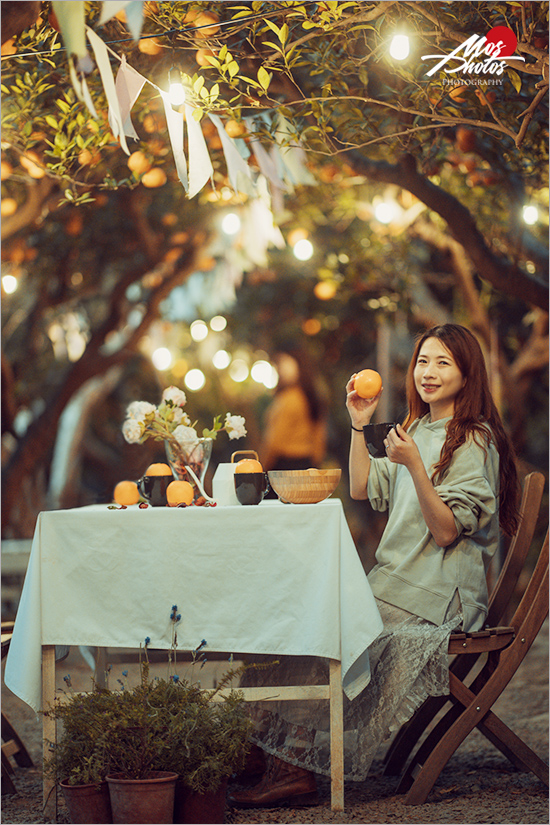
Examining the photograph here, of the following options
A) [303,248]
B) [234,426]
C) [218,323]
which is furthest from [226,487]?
[218,323]

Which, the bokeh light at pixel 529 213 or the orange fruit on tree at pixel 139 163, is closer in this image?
the orange fruit on tree at pixel 139 163

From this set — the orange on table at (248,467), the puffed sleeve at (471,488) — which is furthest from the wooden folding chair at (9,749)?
the puffed sleeve at (471,488)

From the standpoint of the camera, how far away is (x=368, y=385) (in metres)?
2.87

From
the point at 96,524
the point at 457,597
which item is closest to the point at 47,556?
the point at 96,524

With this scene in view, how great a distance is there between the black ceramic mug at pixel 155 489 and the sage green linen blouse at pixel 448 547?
2.57ft

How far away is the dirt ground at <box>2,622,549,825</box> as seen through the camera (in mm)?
2623

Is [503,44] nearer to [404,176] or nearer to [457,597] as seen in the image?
[404,176]

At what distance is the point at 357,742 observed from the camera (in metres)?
2.69

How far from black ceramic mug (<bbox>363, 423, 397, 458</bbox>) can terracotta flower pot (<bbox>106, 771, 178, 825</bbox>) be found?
114 centimetres

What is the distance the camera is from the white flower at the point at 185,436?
296 centimetres

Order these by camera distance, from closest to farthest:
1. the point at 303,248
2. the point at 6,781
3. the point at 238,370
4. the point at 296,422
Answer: the point at 6,781 → the point at 303,248 → the point at 296,422 → the point at 238,370

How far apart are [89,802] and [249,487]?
106cm

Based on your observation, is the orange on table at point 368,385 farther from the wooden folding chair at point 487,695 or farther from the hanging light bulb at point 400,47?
the hanging light bulb at point 400,47

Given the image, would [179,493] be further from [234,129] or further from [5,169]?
[5,169]
